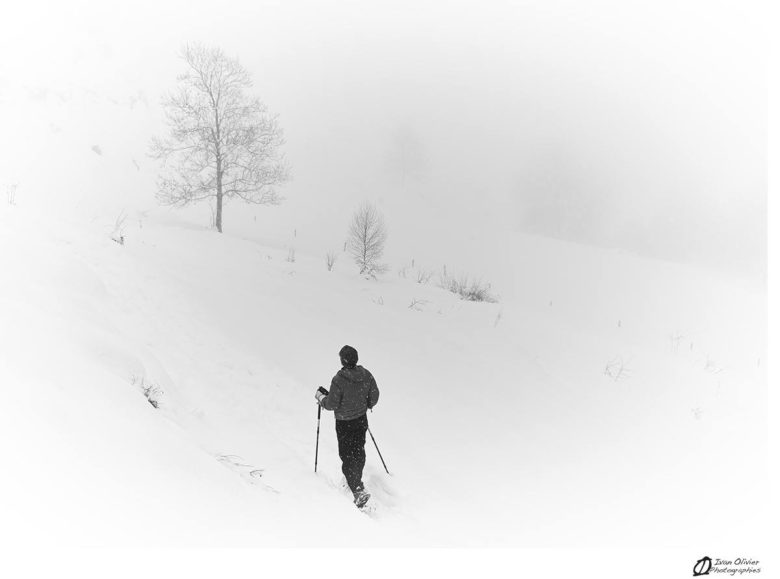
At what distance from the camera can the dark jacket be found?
4.75 meters

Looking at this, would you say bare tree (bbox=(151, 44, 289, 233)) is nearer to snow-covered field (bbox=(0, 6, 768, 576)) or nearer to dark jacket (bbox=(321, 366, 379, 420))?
snow-covered field (bbox=(0, 6, 768, 576))

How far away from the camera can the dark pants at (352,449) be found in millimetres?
4633

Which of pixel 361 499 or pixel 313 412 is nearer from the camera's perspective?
pixel 361 499

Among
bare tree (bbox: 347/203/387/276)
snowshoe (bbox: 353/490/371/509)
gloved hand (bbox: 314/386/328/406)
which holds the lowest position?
snowshoe (bbox: 353/490/371/509)

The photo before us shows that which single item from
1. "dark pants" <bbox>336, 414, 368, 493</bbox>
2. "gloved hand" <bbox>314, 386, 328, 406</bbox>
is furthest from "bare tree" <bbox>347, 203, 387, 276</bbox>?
"dark pants" <bbox>336, 414, 368, 493</bbox>

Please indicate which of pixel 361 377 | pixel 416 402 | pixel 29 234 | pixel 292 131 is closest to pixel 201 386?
pixel 361 377

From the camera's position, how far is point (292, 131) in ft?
127

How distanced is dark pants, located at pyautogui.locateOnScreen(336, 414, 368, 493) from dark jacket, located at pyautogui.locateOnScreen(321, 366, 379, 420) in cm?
10

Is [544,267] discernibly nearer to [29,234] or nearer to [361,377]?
[361,377]

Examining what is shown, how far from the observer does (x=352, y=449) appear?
476cm

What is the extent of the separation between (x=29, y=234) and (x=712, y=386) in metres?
13.0
